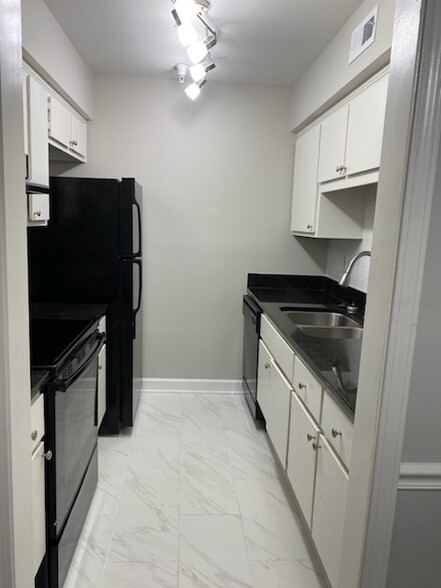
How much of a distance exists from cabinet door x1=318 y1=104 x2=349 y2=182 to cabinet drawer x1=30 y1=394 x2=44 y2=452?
1.93 metres

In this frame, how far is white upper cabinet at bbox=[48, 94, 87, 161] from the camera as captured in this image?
2.52 m

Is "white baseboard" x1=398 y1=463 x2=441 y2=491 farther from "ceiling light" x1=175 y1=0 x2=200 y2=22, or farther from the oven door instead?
"ceiling light" x1=175 y1=0 x2=200 y2=22

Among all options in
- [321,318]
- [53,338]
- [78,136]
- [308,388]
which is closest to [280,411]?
[308,388]

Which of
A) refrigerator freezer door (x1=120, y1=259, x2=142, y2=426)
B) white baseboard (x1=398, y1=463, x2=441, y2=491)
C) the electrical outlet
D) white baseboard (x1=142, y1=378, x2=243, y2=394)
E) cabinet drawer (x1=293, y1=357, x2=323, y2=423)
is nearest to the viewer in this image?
white baseboard (x1=398, y1=463, x2=441, y2=491)

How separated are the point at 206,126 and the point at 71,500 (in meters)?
2.83

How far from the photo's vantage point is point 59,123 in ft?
8.70

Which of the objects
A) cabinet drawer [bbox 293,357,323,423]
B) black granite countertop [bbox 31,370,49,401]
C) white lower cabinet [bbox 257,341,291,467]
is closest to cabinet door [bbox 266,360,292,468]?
white lower cabinet [bbox 257,341,291,467]

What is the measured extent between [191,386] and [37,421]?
2.43m

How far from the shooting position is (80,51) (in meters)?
2.95

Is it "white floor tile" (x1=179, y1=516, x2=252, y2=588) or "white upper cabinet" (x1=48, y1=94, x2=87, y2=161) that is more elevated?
"white upper cabinet" (x1=48, y1=94, x2=87, y2=161)

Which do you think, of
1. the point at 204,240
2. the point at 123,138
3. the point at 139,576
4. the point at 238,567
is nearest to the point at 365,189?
the point at 204,240

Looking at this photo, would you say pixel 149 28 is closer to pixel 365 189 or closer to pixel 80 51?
pixel 80 51

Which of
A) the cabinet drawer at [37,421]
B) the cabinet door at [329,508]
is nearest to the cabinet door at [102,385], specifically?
the cabinet drawer at [37,421]

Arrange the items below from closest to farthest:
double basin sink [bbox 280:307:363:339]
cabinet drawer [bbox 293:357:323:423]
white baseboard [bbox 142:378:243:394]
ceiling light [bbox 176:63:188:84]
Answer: cabinet drawer [bbox 293:357:323:423]
double basin sink [bbox 280:307:363:339]
ceiling light [bbox 176:63:188:84]
white baseboard [bbox 142:378:243:394]
